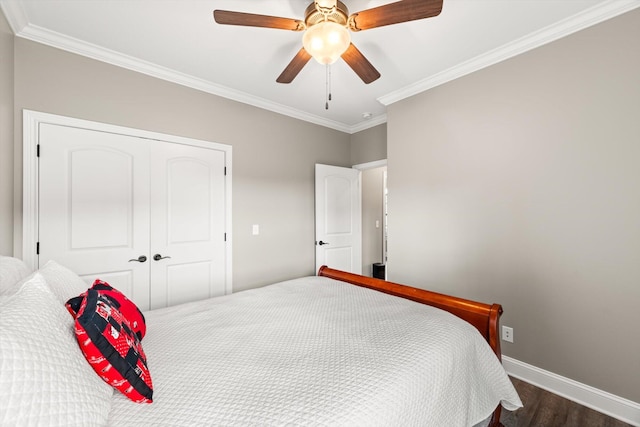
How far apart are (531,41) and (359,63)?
4.45 feet

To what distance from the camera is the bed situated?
662 mm

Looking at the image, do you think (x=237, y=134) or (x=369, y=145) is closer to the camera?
(x=237, y=134)

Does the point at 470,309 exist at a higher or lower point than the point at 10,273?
lower

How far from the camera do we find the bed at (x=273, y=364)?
662 millimetres

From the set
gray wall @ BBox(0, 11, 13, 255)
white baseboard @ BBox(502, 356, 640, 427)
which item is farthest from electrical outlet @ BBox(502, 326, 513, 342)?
gray wall @ BBox(0, 11, 13, 255)

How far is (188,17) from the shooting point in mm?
1894

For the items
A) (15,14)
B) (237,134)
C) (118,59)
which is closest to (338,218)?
(237,134)

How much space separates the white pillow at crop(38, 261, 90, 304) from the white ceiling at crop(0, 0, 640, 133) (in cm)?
165

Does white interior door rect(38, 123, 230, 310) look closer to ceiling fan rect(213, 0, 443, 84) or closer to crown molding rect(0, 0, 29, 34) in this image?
crown molding rect(0, 0, 29, 34)

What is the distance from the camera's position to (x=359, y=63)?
73.8 inches

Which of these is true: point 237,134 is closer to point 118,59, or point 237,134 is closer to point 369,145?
point 118,59

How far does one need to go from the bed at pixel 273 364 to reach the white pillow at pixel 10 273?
40mm

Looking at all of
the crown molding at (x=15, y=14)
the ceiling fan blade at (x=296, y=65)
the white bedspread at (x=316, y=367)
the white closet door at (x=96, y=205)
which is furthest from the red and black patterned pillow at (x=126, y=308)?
the crown molding at (x=15, y=14)

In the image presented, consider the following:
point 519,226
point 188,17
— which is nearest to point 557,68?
point 519,226
